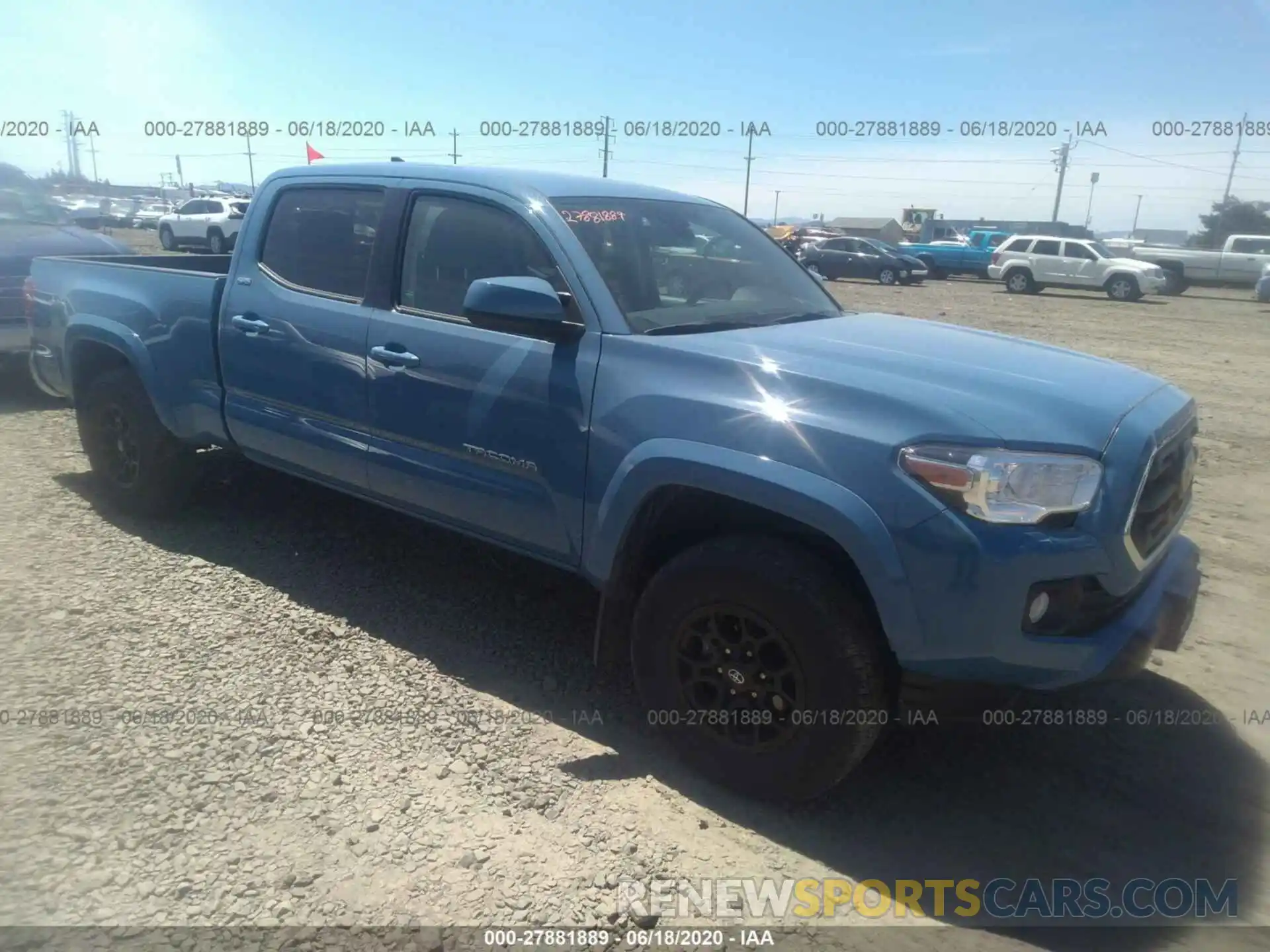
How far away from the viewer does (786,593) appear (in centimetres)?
267

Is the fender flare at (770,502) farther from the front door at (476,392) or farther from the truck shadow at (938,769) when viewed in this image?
the truck shadow at (938,769)

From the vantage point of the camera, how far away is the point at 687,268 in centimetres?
373

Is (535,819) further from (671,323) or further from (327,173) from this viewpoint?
(327,173)

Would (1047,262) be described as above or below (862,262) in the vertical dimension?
above

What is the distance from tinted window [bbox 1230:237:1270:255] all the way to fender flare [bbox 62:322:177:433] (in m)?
33.5

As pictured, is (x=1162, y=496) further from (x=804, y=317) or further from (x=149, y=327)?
(x=149, y=327)

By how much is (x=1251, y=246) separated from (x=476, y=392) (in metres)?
33.9

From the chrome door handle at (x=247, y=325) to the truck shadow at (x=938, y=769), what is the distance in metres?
1.22

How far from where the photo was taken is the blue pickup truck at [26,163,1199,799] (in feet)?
8.15

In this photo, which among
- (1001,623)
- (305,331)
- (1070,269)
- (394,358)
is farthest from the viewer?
(1070,269)

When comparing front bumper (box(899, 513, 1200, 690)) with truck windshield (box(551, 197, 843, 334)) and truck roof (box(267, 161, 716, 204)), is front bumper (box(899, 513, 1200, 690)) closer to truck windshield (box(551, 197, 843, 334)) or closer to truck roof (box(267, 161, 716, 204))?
truck windshield (box(551, 197, 843, 334))

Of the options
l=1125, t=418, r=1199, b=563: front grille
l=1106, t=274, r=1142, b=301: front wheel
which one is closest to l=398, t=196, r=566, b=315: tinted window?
l=1125, t=418, r=1199, b=563: front grille

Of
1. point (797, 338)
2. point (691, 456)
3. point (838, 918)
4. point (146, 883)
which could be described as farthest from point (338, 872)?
point (797, 338)

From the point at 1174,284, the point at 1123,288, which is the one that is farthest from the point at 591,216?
the point at 1174,284
